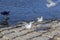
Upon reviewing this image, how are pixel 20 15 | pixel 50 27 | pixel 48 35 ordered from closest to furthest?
pixel 48 35
pixel 50 27
pixel 20 15

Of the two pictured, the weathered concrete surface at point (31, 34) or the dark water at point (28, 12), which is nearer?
the weathered concrete surface at point (31, 34)

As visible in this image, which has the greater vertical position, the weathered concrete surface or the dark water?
the dark water

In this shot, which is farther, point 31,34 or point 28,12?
point 28,12

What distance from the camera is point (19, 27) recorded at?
26.2 feet

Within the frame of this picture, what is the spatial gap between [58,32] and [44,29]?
2.17 ft

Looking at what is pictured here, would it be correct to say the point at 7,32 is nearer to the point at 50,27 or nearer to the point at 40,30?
the point at 40,30

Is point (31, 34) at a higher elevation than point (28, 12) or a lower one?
lower

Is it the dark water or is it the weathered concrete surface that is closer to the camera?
the weathered concrete surface

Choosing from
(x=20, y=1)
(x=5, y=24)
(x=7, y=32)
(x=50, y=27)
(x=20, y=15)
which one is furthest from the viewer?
(x=20, y=1)

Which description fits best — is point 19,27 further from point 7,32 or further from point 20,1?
point 20,1

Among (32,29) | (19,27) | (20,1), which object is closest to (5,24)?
(19,27)

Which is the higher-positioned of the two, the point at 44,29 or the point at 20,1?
the point at 20,1

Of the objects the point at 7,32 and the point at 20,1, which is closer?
the point at 7,32

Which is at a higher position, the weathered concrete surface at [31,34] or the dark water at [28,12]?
the dark water at [28,12]
